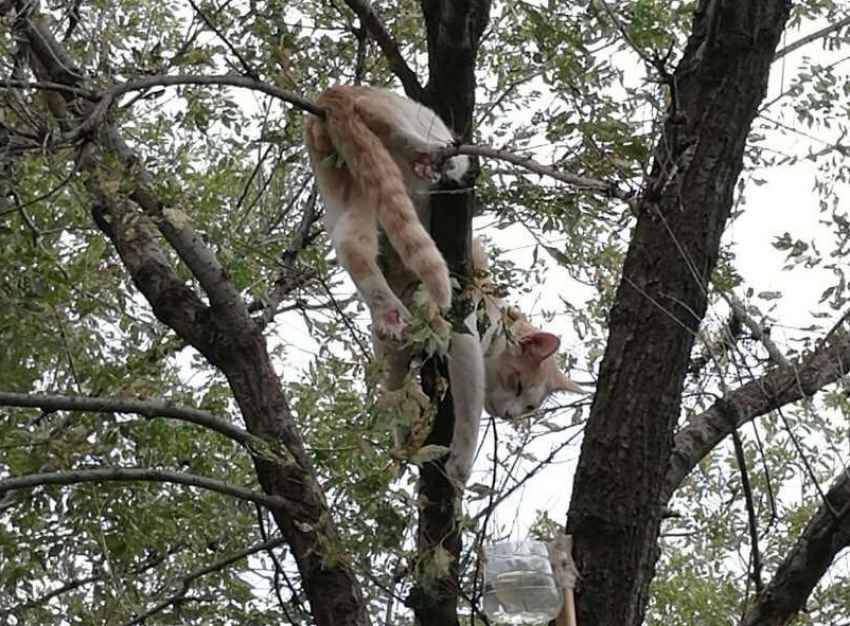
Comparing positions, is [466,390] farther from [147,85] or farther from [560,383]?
[147,85]

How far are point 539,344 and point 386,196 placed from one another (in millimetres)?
1522

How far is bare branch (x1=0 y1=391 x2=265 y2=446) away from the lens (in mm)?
3221

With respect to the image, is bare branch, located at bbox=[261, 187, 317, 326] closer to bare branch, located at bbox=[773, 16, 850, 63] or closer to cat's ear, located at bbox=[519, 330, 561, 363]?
cat's ear, located at bbox=[519, 330, 561, 363]

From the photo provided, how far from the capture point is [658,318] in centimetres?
337

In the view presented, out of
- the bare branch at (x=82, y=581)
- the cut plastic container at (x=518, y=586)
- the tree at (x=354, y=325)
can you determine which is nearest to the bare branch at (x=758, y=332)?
the tree at (x=354, y=325)

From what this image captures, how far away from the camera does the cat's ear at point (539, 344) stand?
4.79m

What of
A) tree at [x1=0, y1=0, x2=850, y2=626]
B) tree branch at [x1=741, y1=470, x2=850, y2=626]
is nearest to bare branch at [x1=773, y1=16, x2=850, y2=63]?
tree at [x1=0, y1=0, x2=850, y2=626]

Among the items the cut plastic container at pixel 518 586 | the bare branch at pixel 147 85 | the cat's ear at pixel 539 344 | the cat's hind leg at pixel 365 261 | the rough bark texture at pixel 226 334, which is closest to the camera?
the bare branch at pixel 147 85

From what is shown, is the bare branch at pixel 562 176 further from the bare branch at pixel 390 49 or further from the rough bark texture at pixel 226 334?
the bare branch at pixel 390 49

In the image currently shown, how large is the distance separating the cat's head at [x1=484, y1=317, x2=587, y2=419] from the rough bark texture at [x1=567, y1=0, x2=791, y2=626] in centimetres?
167

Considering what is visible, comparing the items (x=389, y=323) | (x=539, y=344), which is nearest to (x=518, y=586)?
(x=389, y=323)

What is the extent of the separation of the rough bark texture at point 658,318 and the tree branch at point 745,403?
397mm

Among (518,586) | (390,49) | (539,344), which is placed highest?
(390,49)

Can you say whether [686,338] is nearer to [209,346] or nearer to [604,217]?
[604,217]
